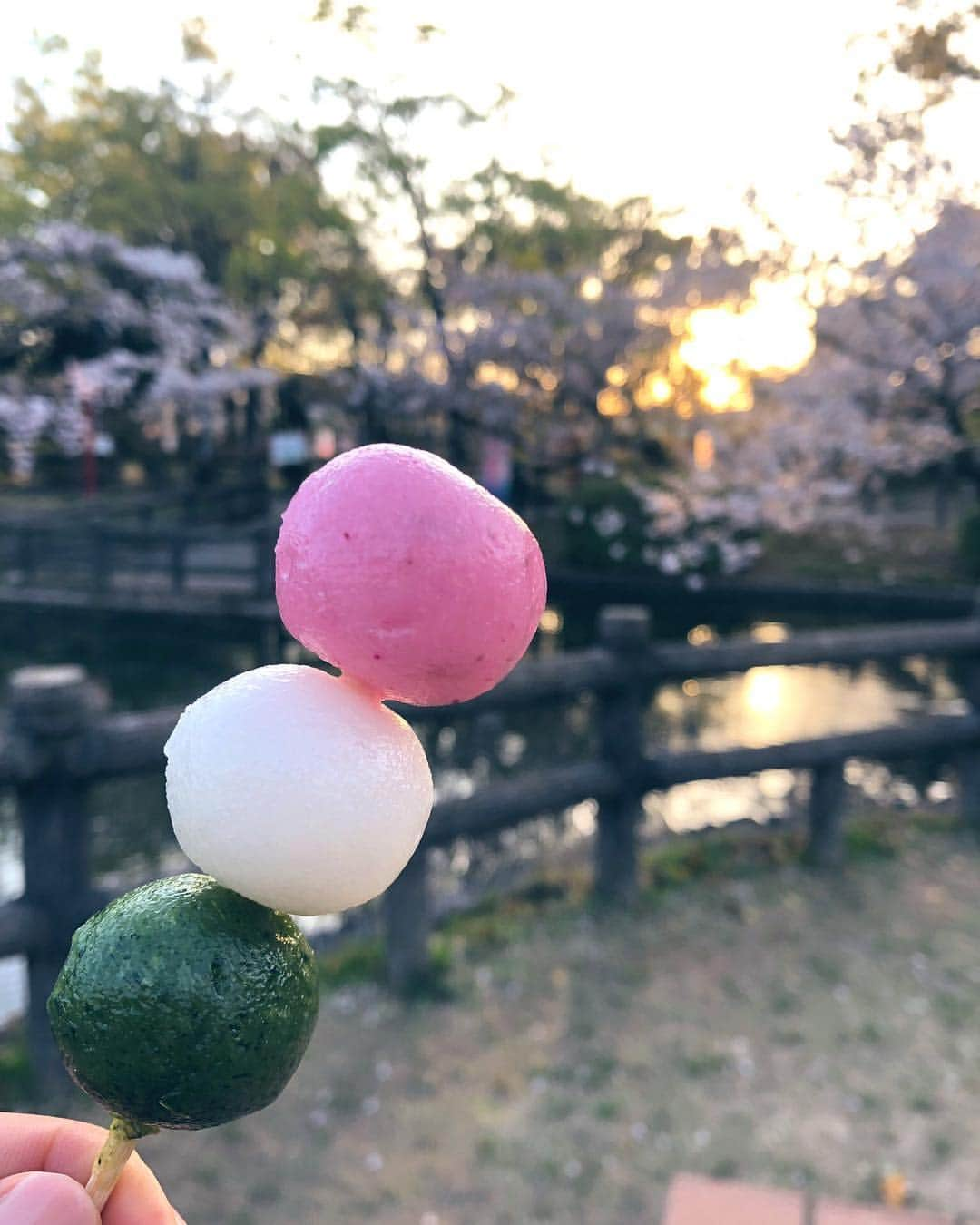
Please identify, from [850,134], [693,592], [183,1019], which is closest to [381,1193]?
[183,1019]

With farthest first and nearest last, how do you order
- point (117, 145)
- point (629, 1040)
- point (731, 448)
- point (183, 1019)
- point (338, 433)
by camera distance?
point (338, 433) < point (117, 145) < point (731, 448) < point (629, 1040) < point (183, 1019)

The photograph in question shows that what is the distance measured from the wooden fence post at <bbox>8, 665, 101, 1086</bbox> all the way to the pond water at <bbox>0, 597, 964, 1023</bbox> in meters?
0.33

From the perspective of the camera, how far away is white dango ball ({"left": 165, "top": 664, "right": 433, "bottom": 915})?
920mm

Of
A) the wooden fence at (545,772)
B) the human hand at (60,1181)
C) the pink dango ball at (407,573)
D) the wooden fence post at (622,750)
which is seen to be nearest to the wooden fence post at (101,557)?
the wooden fence at (545,772)

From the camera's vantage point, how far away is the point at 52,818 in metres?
2.88

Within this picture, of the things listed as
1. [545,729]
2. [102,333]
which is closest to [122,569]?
[545,729]

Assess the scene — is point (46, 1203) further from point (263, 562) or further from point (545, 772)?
point (263, 562)

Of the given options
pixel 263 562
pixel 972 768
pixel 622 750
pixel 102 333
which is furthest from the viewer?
pixel 102 333

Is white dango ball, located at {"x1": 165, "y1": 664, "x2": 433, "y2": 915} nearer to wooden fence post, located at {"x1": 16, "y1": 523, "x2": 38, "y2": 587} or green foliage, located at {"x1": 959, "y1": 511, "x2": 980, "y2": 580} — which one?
wooden fence post, located at {"x1": 16, "y1": 523, "x2": 38, "y2": 587}

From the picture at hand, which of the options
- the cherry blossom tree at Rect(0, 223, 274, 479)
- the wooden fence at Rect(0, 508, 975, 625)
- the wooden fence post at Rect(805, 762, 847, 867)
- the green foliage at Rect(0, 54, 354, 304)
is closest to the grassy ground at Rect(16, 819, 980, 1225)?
the wooden fence post at Rect(805, 762, 847, 867)

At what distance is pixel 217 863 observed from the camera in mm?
944

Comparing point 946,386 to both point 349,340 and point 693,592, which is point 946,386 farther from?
point 349,340

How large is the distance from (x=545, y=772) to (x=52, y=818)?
230cm

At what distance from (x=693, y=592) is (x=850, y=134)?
906 cm
